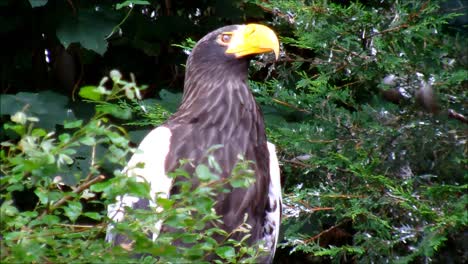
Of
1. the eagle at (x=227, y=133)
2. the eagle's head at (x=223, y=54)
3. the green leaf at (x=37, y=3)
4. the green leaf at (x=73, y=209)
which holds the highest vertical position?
the green leaf at (x=73, y=209)

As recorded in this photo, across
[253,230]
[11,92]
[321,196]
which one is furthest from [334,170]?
[11,92]

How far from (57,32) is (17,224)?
2.78m

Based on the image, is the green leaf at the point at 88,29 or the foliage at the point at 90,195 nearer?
the foliage at the point at 90,195

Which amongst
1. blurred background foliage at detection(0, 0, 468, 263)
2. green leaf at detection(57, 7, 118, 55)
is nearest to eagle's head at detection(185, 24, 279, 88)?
blurred background foliage at detection(0, 0, 468, 263)

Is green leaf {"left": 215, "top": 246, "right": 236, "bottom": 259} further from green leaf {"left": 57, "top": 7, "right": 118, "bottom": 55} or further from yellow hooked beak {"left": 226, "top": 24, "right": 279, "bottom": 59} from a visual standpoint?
green leaf {"left": 57, "top": 7, "right": 118, "bottom": 55}

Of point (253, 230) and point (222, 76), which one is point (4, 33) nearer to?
point (222, 76)

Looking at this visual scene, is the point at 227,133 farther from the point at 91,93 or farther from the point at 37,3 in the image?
the point at 91,93

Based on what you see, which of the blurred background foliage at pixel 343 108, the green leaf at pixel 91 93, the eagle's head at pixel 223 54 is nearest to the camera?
the green leaf at pixel 91 93

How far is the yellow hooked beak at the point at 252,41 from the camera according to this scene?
3871mm

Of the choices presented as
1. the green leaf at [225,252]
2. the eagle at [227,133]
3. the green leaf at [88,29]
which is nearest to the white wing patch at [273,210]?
the eagle at [227,133]

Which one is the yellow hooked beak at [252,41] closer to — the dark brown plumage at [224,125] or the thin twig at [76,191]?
the dark brown plumage at [224,125]

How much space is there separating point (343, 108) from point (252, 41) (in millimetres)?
634

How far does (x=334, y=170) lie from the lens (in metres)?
4.21

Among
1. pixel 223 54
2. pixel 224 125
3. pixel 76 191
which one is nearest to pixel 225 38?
pixel 223 54
